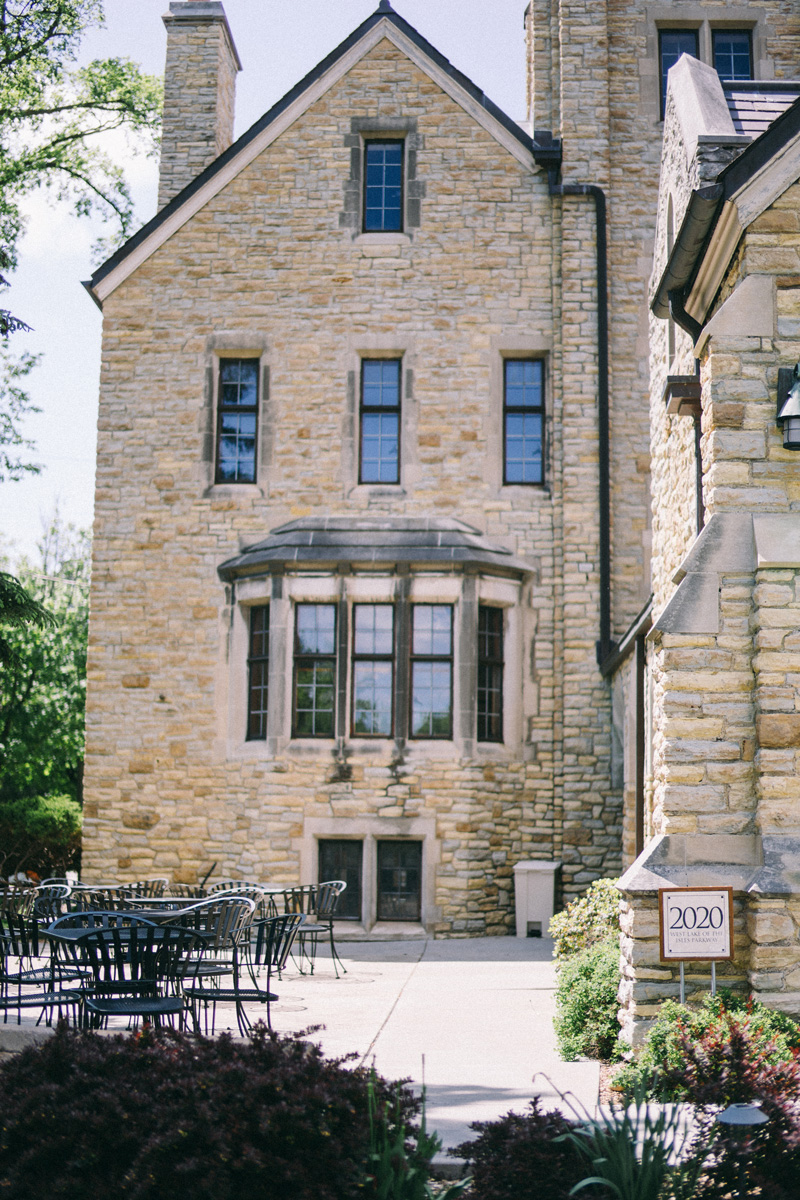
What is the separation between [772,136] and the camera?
7.38m

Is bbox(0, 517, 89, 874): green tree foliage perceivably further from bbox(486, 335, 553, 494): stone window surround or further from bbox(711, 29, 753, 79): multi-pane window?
bbox(711, 29, 753, 79): multi-pane window

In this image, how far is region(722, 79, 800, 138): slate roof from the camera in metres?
8.34

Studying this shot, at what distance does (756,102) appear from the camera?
28.6ft

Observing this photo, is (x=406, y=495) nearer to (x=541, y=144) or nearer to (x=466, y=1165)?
(x=541, y=144)

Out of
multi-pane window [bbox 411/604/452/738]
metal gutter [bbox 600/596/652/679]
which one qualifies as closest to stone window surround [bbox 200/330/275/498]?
multi-pane window [bbox 411/604/452/738]

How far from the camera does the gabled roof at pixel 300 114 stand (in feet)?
52.5

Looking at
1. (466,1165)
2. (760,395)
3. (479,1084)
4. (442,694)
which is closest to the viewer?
(466,1165)

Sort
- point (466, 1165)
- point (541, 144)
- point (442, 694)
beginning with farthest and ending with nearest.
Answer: point (541, 144) < point (442, 694) < point (466, 1165)

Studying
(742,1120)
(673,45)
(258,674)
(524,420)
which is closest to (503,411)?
(524,420)

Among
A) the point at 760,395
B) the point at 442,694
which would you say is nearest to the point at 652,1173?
the point at 760,395

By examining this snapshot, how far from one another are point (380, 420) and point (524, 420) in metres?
1.81

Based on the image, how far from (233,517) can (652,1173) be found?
40.8 ft

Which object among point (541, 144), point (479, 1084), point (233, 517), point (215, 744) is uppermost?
point (541, 144)

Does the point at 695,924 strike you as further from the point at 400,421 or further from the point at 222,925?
the point at 400,421
